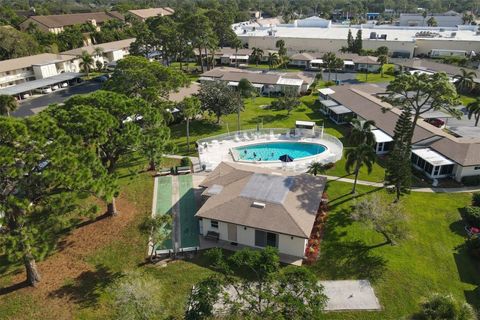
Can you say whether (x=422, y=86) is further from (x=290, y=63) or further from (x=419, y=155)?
(x=290, y=63)

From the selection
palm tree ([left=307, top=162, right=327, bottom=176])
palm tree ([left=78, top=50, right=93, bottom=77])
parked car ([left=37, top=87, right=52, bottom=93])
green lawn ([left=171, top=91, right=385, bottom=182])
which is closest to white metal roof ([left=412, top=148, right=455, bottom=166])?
green lawn ([left=171, top=91, right=385, bottom=182])

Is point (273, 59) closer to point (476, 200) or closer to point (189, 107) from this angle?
point (189, 107)

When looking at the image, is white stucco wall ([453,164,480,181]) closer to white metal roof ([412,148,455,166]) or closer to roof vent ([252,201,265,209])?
white metal roof ([412,148,455,166])

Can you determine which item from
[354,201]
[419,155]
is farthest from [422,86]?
[354,201]

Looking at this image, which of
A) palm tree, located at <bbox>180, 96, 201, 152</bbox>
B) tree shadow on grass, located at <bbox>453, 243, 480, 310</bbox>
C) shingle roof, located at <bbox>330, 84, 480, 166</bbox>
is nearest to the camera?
tree shadow on grass, located at <bbox>453, 243, 480, 310</bbox>

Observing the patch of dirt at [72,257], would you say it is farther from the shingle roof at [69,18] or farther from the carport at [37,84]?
the shingle roof at [69,18]
